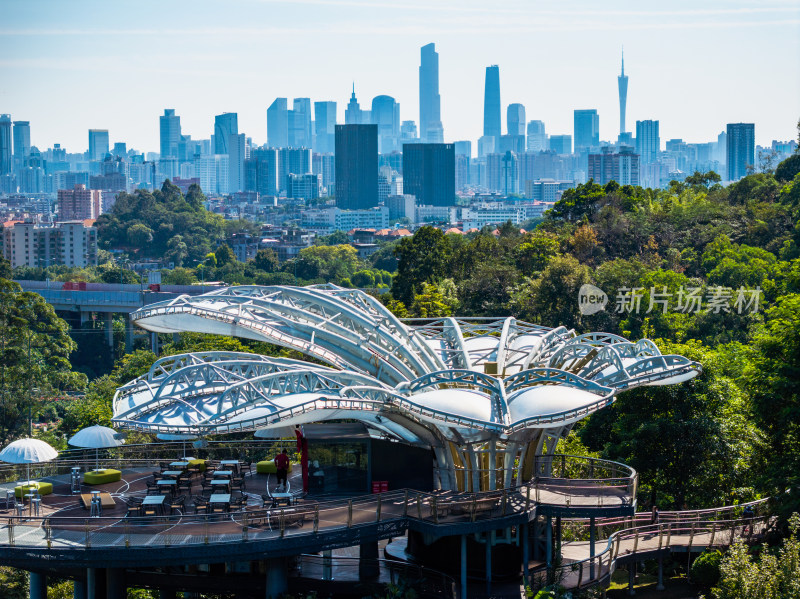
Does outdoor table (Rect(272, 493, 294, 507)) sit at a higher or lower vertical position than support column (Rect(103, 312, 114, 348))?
higher

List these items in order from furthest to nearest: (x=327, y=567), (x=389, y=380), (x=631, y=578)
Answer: (x=389, y=380) → (x=631, y=578) → (x=327, y=567)

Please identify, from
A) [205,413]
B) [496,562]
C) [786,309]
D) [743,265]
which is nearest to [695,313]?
[743,265]

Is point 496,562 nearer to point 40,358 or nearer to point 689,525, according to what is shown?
point 689,525

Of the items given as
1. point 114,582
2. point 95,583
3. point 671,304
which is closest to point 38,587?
point 95,583

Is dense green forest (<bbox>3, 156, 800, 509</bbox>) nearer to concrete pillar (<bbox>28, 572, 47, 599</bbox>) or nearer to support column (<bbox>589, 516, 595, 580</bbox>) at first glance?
support column (<bbox>589, 516, 595, 580</bbox>)

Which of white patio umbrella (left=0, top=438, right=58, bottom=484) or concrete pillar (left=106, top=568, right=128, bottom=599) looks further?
white patio umbrella (left=0, top=438, right=58, bottom=484)

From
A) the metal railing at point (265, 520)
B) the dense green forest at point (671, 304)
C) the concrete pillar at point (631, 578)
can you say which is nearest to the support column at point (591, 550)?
the metal railing at point (265, 520)

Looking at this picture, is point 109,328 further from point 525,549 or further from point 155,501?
point 525,549

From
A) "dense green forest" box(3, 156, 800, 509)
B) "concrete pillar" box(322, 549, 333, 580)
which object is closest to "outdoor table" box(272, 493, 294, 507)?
"concrete pillar" box(322, 549, 333, 580)
